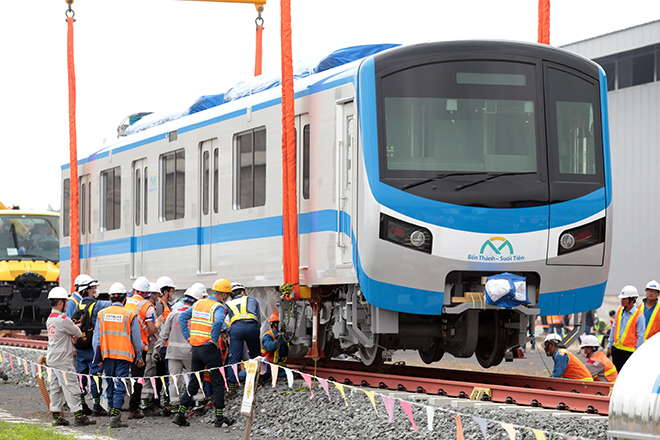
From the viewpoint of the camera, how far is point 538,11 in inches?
522

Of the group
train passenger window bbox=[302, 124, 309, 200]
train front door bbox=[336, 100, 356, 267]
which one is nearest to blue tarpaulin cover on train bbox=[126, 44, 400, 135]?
train passenger window bbox=[302, 124, 309, 200]

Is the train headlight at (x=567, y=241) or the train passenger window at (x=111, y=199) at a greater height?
the train passenger window at (x=111, y=199)

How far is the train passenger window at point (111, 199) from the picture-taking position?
58.6 feet

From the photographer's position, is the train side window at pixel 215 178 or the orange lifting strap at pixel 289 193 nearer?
the orange lifting strap at pixel 289 193

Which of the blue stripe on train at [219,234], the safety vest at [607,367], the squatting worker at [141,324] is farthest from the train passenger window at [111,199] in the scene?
the safety vest at [607,367]

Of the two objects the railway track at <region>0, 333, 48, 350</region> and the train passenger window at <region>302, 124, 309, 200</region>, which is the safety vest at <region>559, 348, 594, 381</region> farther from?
the railway track at <region>0, 333, 48, 350</region>

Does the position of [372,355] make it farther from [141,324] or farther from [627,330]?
[627,330]

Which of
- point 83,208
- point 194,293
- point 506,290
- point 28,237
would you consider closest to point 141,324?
point 194,293

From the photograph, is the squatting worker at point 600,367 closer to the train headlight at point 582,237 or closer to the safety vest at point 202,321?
the train headlight at point 582,237

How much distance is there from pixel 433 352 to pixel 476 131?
3.22 metres

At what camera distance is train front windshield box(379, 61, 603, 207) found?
10.7 metres

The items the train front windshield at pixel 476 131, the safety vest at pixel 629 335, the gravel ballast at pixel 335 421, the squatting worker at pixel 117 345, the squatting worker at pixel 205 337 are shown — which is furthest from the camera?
the safety vest at pixel 629 335

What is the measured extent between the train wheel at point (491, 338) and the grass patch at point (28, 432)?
4.80 metres

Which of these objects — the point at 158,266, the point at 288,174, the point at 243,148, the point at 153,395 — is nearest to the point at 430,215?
the point at 288,174
